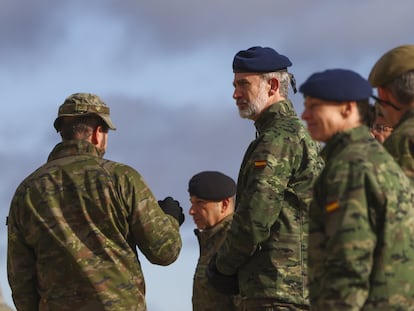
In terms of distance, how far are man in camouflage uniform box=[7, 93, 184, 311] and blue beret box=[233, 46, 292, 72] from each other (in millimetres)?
1098

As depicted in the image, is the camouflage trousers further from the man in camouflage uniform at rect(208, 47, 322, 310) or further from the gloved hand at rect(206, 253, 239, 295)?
the gloved hand at rect(206, 253, 239, 295)

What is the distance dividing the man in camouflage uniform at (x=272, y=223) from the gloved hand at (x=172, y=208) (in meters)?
0.82

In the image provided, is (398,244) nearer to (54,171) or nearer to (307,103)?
(307,103)

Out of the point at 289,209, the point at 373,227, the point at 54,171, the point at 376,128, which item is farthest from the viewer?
the point at 376,128

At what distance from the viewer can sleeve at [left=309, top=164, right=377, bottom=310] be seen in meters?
6.08

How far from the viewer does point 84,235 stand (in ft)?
29.3

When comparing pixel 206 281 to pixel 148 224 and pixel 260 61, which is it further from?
pixel 260 61

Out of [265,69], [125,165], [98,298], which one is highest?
[265,69]

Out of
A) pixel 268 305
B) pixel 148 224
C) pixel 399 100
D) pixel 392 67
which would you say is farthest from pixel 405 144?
pixel 148 224

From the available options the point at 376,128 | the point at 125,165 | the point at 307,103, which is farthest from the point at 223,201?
the point at 307,103

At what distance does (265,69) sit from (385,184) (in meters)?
3.07

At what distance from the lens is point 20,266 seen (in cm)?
914

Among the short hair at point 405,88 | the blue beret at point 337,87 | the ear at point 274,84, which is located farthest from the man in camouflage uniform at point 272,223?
the blue beret at point 337,87

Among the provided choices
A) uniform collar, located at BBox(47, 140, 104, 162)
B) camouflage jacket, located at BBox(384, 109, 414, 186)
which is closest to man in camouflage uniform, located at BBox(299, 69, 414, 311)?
camouflage jacket, located at BBox(384, 109, 414, 186)
